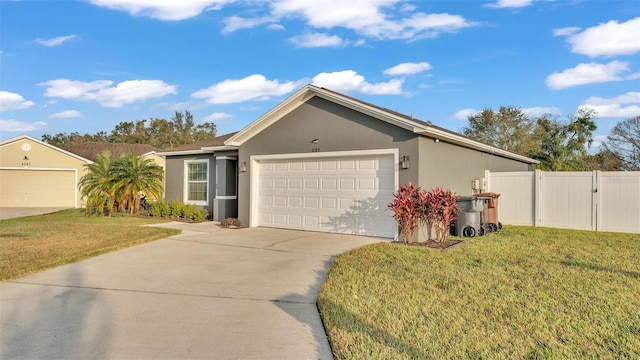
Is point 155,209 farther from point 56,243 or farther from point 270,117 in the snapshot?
point 270,117

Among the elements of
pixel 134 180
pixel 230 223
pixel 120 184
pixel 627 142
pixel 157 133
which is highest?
pixel 157 133

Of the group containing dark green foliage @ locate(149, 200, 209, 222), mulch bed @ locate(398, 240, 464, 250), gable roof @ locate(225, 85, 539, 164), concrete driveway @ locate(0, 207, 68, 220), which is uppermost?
gable roof @ locate(225, 85, 539, 164)

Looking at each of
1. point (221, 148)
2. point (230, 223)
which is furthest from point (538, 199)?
point (221, 148)

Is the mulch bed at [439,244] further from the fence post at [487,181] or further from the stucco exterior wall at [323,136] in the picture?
the fence post at [487,181]

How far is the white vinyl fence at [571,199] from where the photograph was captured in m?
11.1

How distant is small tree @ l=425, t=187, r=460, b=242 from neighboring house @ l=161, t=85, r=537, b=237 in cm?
51

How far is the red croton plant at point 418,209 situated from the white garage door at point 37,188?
22.1 metres

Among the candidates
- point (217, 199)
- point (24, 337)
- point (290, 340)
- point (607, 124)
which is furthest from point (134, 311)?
point (607, 124)

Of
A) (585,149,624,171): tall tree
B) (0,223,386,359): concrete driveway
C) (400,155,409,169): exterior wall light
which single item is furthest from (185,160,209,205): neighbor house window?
(585,149,624,171): tall tree

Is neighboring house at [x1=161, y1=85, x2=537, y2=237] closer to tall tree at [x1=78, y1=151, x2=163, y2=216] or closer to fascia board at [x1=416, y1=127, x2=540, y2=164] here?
fascia board at [x1=416, y1=127, x2=540, y2=164]

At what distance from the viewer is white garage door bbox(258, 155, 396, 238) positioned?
32.4ft

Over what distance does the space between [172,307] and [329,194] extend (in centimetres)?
651

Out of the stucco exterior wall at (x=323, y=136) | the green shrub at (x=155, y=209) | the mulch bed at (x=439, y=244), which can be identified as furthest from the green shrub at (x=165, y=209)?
the mulch bed at (x=439, y=244)

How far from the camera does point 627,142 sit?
2519cm
